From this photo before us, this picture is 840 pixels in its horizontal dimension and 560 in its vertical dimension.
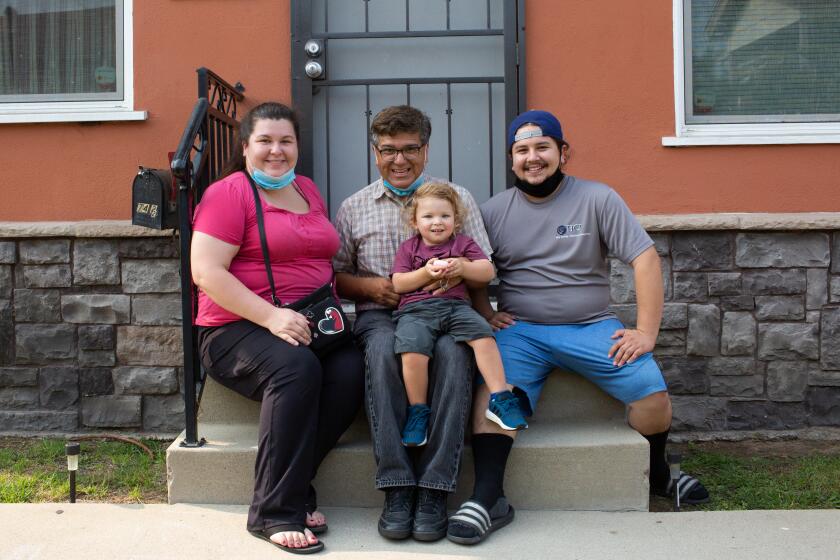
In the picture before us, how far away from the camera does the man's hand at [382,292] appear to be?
3131mm

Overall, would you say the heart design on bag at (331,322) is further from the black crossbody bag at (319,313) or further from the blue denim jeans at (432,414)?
the blue denim jeans at (432,414)

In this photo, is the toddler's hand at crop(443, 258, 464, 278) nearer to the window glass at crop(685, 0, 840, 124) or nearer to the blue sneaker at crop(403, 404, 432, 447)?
the blue sneaker at crop(403, 404, 432, 447)

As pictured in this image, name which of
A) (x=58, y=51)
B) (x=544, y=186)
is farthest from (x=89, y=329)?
(x=544, y=186)

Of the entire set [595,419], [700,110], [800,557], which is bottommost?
[800,557]

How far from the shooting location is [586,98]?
4.03 metres

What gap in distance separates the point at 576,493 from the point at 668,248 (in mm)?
1495

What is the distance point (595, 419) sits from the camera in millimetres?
3217

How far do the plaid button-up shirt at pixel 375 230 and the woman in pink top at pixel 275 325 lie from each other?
0.52 ft

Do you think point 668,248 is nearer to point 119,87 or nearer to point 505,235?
point 505,235

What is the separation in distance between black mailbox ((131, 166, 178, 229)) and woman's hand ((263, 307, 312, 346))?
0.61 metres

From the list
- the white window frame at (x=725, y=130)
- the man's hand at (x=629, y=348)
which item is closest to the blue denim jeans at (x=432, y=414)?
the man's hand at (x=629, y=348)

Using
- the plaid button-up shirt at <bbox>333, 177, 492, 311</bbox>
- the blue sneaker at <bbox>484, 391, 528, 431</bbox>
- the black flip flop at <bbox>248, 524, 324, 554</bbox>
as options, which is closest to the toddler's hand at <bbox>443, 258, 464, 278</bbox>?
the plaid button-up shirt at <bbox>333, 177, 492, 311</bbox>

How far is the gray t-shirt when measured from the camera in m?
3.14

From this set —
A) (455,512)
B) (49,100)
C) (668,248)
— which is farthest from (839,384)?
(49,100)
